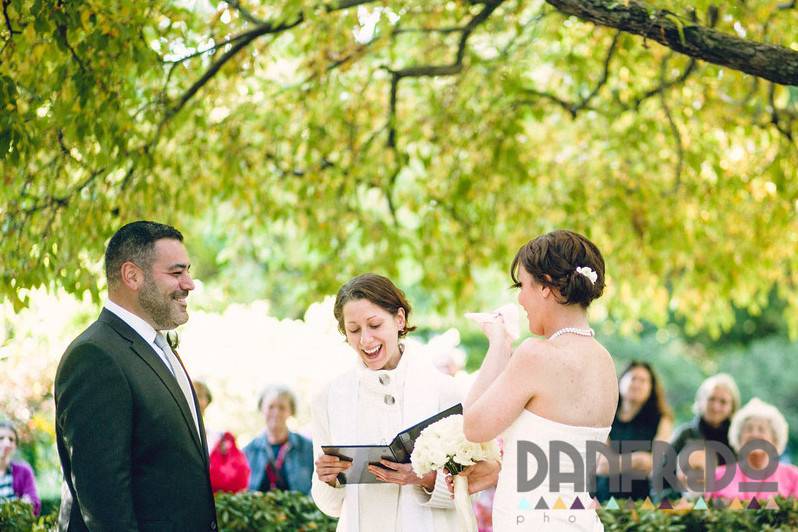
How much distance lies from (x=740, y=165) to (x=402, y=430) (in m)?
6.29

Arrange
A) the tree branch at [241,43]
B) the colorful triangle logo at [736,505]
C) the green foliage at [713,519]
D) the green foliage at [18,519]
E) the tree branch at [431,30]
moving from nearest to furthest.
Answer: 1. the green foliage at [18,519]
2. the green foliage at [713,519]
3. the colorful triangle logo at [736,505]
4. the tree branch at [241,43]
5. the tree branch at [431,30]

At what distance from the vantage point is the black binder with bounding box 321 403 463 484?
4020 mm

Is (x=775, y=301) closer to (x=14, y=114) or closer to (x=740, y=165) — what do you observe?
(x=740, y=165)

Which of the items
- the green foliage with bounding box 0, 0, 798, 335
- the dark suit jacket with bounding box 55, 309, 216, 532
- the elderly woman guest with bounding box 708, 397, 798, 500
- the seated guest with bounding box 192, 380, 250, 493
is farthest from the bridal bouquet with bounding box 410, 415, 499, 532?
the elderly woman guest with bounding box 708, 397, 798, 500

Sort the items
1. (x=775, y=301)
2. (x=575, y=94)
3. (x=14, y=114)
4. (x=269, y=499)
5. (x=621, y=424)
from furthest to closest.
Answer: (x=775, y=301)
(x=575, y=94)
(x=621, y=424)
(x=269, y=499)
(x=14, y=114)

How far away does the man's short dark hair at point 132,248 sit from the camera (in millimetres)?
4055

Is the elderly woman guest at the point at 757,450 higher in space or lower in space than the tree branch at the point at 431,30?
lower

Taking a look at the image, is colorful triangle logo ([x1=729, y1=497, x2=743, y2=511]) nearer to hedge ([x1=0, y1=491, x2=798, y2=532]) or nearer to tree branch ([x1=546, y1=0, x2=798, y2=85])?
hedge ([x1=0, y1=491, x2=798, y2=532])

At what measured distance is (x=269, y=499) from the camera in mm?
5949

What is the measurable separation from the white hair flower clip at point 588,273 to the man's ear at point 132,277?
1648 mm

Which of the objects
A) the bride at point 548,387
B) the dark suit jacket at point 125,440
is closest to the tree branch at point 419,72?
the bride at point 548,387

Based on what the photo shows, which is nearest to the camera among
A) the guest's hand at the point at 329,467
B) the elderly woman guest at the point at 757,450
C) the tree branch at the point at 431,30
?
the guest's hand at the point at 329,467

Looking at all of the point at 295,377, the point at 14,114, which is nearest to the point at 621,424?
the point at 295,377

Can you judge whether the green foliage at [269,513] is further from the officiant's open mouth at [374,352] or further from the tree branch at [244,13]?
the tree branch at [244,13]
